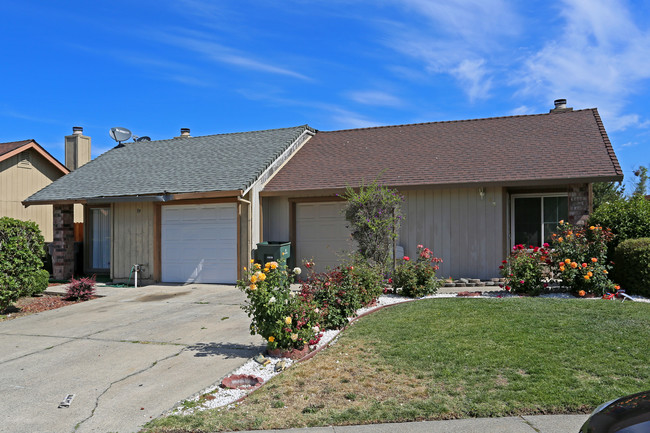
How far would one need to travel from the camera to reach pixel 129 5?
441 inches

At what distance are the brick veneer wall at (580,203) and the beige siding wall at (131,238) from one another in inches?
444

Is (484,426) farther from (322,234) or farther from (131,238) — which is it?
(131,238)

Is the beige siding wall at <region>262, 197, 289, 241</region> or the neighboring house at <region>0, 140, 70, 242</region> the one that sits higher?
the neighboring house at <region>0, 140, 70, 242</region>

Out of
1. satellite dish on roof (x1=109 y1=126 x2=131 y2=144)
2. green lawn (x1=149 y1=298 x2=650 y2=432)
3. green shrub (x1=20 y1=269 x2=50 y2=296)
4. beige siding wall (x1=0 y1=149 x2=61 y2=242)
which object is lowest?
green lawn (x1=149 y1=298 x2=650 y2=432)

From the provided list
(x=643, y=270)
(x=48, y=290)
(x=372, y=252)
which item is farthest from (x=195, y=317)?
(x=643, y=270)

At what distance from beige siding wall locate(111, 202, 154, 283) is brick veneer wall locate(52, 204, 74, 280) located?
7.32 ft

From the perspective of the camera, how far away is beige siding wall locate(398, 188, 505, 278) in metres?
12.8

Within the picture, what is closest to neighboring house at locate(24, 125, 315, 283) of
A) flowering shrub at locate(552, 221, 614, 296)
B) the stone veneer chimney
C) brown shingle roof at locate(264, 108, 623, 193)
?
brown shingle roof at locate(264, 108, 623, 193)

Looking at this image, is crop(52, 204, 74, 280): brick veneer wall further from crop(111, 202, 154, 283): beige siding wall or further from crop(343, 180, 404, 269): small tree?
crop(343, 180, 404, 269): small tree

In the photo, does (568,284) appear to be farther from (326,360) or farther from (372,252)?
(326,360)

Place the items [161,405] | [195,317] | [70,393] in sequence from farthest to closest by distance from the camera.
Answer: [195,317], [70,393], [161,405]

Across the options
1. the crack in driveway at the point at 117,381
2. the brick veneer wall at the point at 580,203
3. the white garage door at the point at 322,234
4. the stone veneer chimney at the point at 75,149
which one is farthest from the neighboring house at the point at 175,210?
the brick veneer wall at the point at 580,203

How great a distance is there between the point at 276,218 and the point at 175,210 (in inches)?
113

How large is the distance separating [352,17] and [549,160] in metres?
6.25
